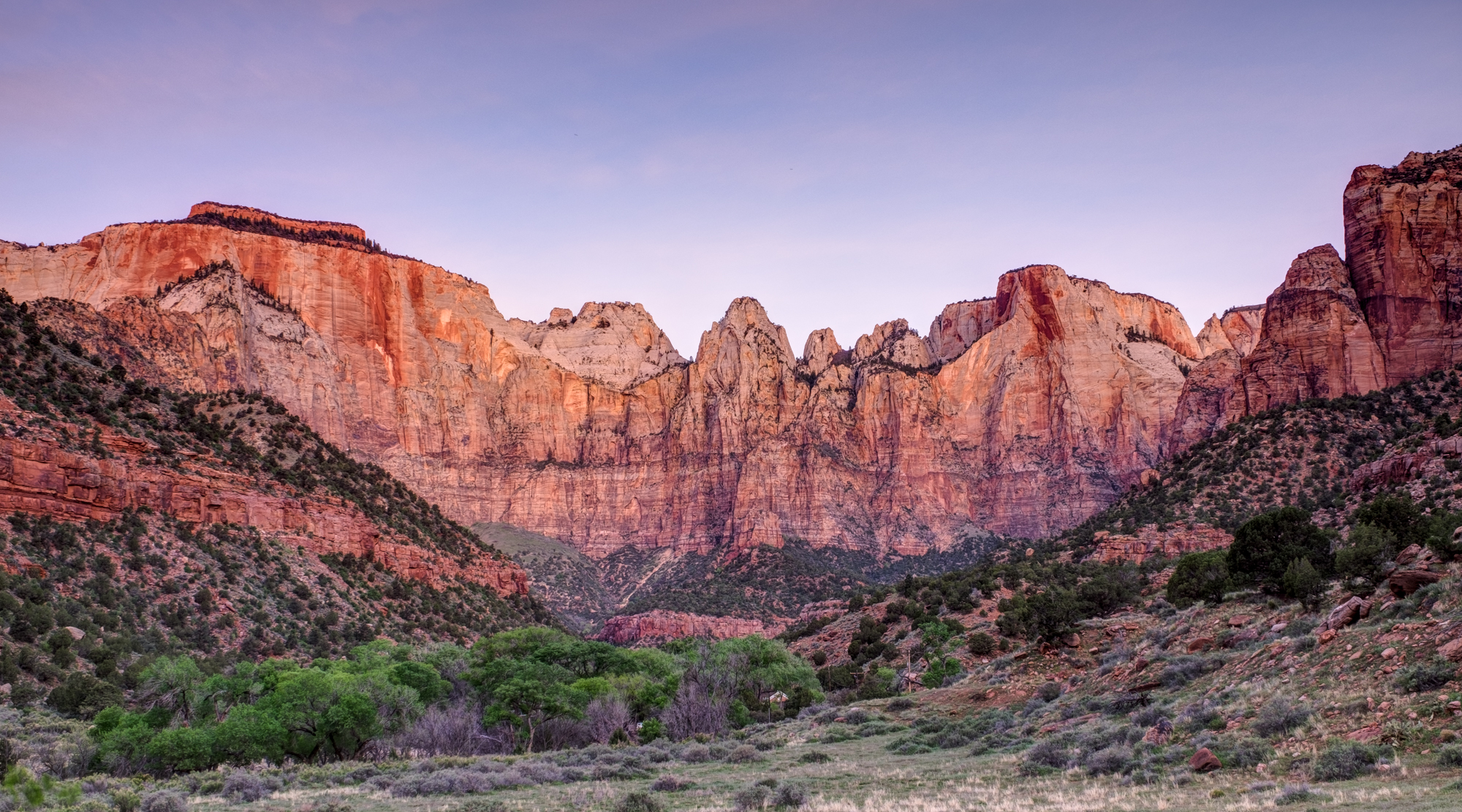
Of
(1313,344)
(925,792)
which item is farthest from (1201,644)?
(1313,344)

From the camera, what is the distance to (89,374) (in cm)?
5941

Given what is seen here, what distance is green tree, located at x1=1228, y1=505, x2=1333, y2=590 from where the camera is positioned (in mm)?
37500

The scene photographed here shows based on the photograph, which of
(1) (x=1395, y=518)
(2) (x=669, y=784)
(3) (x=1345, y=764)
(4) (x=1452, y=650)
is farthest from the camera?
(1) (x=1395, y=518)

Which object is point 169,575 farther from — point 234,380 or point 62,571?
point 234,380

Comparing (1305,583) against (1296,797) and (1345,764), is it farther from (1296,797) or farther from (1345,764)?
(1296,797)

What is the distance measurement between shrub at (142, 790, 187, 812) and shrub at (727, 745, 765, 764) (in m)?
15.3

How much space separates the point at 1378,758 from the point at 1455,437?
147 feet

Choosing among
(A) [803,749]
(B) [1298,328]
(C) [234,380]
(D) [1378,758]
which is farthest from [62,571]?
(B) [1298,328]

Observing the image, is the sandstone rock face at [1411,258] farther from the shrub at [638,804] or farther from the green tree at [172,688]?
the green tree at [172,688]

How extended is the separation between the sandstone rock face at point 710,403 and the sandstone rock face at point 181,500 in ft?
215

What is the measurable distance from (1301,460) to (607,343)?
443 ft

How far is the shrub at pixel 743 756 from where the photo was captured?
3186 cm

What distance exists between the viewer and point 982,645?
2045 inches

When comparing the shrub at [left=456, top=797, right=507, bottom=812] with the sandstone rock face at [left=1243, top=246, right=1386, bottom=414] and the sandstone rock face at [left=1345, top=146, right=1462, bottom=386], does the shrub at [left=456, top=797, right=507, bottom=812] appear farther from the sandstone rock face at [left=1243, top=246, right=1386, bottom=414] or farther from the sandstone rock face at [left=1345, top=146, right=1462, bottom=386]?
the sandstone rock face at [left=1345, top=146, right=1462, bottom=386]
